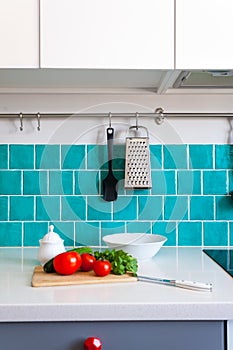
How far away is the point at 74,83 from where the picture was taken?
187cm

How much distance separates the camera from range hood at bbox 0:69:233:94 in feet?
5.53

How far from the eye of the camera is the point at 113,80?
182 cm

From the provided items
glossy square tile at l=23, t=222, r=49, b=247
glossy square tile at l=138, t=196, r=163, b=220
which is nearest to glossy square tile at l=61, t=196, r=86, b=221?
glossy square tile at l=23, t=222, r=49, b=247

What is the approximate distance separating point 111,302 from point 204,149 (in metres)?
0.94

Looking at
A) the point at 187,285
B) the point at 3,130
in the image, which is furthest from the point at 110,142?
the point at 187,285

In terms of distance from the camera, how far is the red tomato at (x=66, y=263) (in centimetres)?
143

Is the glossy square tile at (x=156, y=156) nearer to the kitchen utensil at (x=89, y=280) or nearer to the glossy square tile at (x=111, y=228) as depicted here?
the glossy square tile at (x=111, y=228)

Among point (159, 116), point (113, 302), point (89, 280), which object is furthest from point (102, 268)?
point (159, 116)

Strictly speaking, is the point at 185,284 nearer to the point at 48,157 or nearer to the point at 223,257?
the point at 223,257

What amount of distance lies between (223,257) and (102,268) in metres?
0.55

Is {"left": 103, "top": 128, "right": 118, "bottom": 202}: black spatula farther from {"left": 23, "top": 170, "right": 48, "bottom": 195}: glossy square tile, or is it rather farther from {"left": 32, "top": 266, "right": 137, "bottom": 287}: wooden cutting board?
{"left": 32, "top": 266, "right": 137, "bottom": 287}: wooden cutting board
